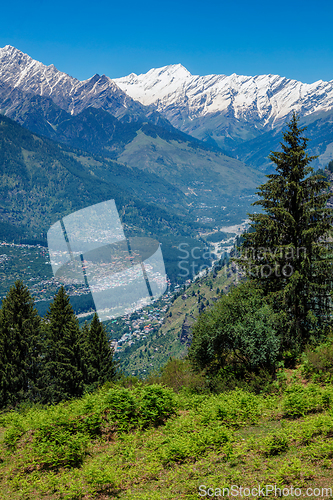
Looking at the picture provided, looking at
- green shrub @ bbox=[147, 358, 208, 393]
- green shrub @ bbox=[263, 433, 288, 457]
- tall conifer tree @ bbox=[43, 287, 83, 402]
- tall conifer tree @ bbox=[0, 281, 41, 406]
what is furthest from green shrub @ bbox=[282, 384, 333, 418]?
tall conifer tree @ bbox=[0, 281, 41, 406]

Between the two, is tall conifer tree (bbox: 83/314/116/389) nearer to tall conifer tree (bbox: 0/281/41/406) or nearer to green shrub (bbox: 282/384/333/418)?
tall conifer tree (bbox: 0/281/41/406)

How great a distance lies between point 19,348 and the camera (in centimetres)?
2575

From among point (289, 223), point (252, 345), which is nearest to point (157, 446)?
point (252, 345)

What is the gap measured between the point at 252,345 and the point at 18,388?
63.7 ft

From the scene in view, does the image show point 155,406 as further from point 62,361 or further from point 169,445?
point 62,361

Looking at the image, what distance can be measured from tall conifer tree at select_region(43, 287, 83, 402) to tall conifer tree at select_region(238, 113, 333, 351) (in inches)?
662

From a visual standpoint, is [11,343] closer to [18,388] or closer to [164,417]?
[18,388]

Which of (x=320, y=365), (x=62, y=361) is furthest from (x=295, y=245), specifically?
(x=62, y=361)

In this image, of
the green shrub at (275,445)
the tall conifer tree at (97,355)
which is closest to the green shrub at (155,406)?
the green shrub at (275,445)

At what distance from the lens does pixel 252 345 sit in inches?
587

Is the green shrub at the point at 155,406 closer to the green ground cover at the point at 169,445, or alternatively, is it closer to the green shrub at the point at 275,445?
the green ground cover at the point at 169,445

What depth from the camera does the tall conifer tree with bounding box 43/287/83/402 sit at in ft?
87.0

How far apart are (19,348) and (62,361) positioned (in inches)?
144

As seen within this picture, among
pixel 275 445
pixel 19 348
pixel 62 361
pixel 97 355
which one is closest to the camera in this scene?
Answer: pixel 275 445
